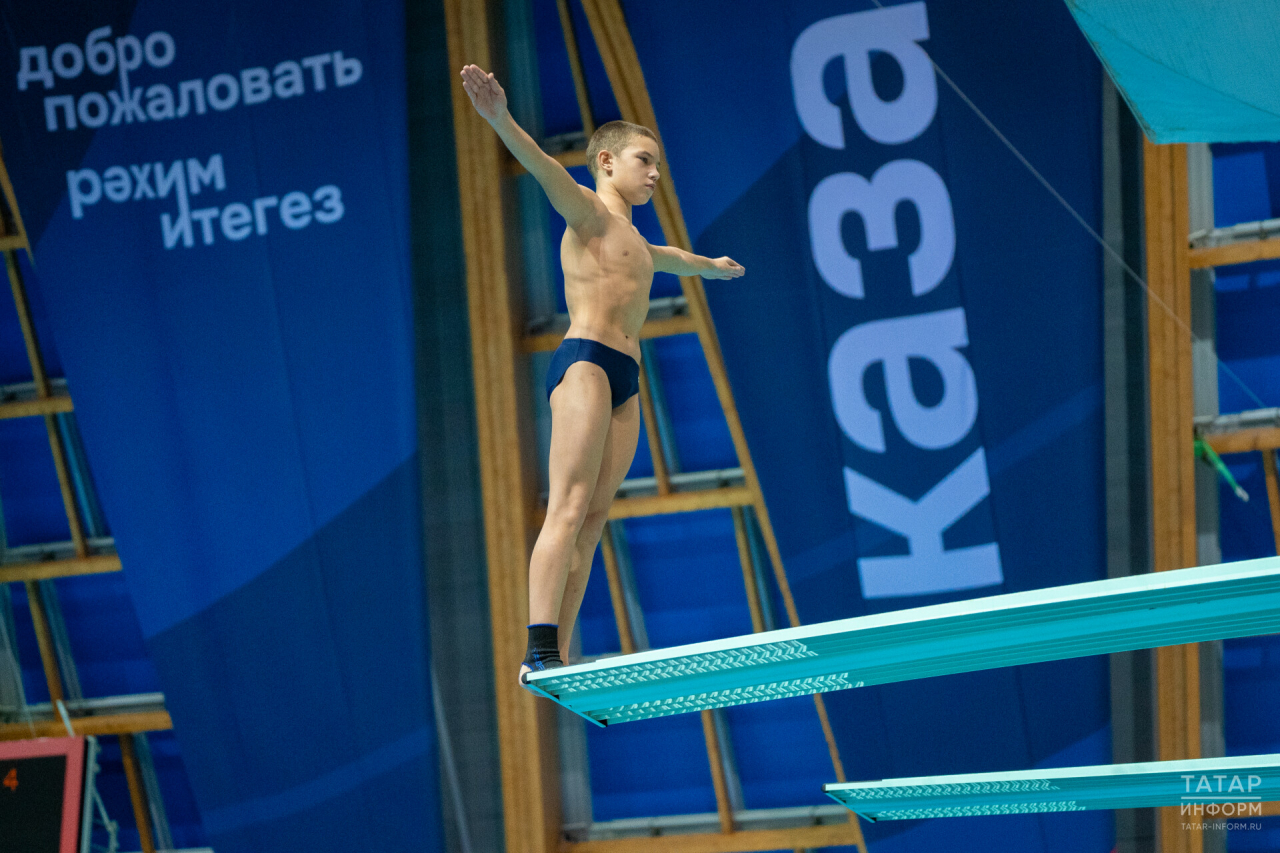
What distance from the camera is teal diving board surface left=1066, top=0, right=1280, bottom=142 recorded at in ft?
11.7

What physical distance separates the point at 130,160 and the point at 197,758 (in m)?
4.58

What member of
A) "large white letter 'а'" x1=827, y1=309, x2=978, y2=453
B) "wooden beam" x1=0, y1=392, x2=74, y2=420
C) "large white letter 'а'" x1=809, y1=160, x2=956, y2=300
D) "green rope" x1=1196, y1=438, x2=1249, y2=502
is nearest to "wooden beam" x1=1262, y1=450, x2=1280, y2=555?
"green rope" x1=1196, y1=438, x2=1249, y2=502

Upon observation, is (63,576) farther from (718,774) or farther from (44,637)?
(718,774)

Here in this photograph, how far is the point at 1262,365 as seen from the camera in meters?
9.55

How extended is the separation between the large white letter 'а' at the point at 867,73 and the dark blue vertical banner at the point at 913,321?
0.05 feet

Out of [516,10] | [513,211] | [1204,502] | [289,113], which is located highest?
[516,10]

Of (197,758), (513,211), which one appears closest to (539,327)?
(513,211)

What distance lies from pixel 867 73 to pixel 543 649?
5.75 metres

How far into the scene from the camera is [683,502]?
10578 millimetres

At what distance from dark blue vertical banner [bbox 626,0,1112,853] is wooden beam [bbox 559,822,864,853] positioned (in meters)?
1.45

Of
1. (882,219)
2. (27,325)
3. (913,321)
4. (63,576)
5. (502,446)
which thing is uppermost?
(27,325)

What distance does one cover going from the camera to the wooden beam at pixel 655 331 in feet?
33.5

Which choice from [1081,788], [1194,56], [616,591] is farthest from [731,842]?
[1194,56]

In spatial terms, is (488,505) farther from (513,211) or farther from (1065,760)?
(1065,760)
